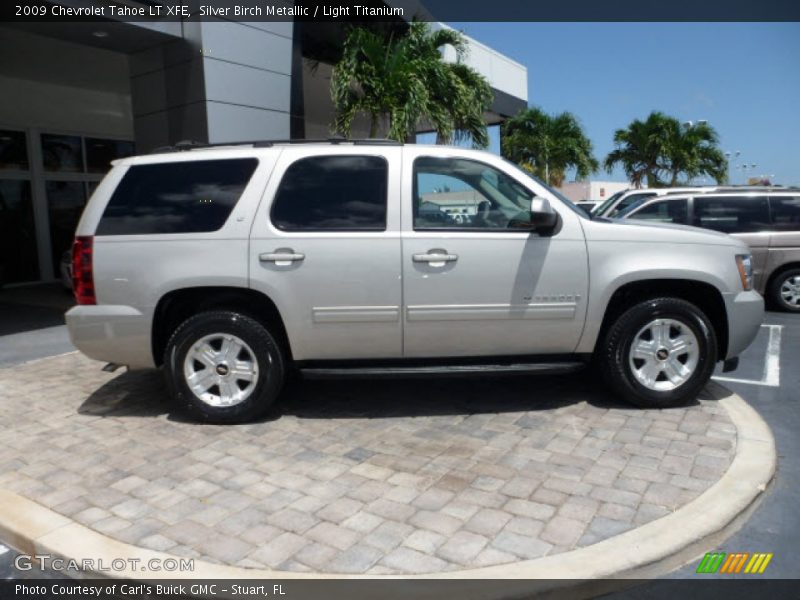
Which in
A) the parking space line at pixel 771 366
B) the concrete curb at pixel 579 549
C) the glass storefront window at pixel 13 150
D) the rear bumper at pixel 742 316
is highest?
the glass storefront window at pixel 13 150

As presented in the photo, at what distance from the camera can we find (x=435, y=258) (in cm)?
445

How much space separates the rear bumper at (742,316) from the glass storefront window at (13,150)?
13.5 m

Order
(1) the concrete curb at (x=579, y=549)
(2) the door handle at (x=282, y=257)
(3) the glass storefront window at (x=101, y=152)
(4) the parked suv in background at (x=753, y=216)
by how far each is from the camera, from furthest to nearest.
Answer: (3) the glass storefront window at (x=101, y=152), (4) the parked suv in background at (x=753, y=216), (2) the door handle at (x=282, y=257), (1) the concrete curb at (x=579, y=549)

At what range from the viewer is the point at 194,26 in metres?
9.33

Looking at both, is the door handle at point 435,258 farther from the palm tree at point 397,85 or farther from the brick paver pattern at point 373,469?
the palm tree at point 397,85

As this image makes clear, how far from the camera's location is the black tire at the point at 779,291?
30.4ft

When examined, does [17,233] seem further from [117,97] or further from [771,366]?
[771,366]

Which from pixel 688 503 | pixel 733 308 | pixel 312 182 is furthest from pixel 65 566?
pixel 733 308

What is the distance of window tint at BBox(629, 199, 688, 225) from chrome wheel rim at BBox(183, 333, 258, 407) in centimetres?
654

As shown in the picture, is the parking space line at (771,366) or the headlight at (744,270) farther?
the parking space line at (771,366)

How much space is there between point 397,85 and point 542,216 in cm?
883

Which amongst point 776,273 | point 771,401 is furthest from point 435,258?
point 776,273

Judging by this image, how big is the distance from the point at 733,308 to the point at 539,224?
1588mm

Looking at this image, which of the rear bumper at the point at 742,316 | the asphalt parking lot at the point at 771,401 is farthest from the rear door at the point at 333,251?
the rear bumper at the point at 742,316
